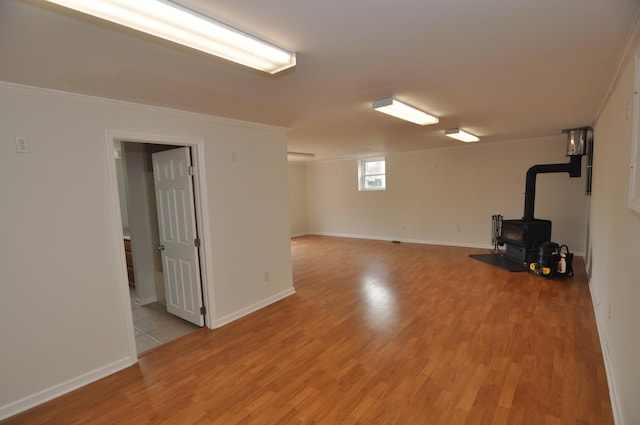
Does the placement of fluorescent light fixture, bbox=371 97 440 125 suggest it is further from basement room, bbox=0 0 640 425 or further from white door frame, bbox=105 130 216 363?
white door frame, bbox=105 130 216 363

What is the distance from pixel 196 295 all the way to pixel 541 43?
12.2 ft

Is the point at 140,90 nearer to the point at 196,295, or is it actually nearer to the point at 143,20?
the point at 143,20

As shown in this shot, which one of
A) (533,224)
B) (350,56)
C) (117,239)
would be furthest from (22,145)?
(533,224)

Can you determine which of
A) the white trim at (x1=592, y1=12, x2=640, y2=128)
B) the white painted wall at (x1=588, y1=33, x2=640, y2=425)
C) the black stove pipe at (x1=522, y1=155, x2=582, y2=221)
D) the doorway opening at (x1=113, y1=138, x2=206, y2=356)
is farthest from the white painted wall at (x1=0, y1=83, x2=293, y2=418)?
the black stove pipe at (x1=522, y1=155, x2=582, y2=221)

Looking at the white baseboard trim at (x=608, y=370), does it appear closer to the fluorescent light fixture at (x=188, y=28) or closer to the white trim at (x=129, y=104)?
the fluorescent light fixture at (x=188, y=28)

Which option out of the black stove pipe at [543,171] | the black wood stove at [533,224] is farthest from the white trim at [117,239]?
the black stove pipe at [543,171]

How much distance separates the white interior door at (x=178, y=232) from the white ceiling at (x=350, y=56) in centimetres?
80

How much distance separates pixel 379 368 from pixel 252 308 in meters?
1.87

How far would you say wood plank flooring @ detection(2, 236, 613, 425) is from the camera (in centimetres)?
204

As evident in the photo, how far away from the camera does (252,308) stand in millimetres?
3787

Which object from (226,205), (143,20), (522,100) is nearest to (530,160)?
(522,100)

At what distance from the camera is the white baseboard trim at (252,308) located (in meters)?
3.44

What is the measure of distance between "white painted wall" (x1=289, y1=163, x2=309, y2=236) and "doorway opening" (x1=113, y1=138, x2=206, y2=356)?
5407mm

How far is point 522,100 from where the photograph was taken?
3043 millimetres
